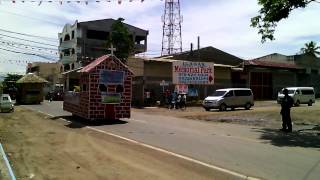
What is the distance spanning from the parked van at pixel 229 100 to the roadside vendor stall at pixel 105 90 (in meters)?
15.7

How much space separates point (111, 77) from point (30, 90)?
3101 centimetres

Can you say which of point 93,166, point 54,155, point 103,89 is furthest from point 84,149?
point 103,89

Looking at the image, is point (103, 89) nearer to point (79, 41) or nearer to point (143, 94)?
point (143, 94)

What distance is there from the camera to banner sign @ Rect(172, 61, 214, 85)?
159 ft

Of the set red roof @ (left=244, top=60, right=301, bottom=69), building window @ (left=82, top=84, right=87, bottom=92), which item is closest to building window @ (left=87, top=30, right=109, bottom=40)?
red roof @ (left=244, top=60, right=301, bottom=69)

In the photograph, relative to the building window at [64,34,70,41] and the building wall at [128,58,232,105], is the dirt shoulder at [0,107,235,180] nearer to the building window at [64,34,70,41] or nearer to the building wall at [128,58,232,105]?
the building wall at [128,58,232,105]

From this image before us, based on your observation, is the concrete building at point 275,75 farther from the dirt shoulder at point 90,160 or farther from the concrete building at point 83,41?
the dirt shoulder at point 90,160

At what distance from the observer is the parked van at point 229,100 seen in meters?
40.3

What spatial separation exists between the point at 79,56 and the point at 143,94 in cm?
3516

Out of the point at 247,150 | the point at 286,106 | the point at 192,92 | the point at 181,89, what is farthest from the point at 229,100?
the point at 247,150

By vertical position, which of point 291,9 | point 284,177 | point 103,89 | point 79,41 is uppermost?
point 79,41

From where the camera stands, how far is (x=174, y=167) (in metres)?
11.6

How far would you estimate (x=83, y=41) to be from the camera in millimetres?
81500

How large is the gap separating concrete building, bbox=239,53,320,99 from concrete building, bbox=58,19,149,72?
25.9m
